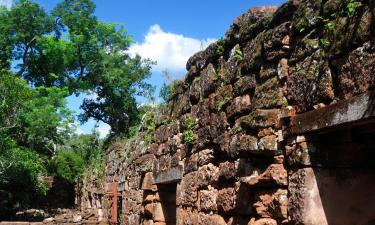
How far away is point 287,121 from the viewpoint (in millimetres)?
3326

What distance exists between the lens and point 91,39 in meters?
27.0

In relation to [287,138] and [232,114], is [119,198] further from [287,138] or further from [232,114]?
[287,138]

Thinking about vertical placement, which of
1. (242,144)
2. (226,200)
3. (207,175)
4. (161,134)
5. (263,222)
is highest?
(161,134)

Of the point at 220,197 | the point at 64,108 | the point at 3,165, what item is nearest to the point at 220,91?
the point at 220,197

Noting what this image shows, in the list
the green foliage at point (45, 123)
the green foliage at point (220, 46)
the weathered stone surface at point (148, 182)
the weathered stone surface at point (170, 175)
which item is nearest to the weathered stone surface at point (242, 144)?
the green foliage at point (220, 46)

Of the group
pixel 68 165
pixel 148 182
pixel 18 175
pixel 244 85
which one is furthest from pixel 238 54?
pixel 68 165

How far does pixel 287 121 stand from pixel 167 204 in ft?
12.7

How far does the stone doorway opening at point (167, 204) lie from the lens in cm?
668

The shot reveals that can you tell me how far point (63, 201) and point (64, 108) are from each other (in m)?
6.88

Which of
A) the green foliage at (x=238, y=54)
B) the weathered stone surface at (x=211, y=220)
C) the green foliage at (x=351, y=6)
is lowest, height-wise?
the weathered stone surface at (x=211, y=220)

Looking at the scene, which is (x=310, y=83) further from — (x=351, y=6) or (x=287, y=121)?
(x=351, y=6)

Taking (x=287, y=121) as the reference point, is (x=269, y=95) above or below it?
above

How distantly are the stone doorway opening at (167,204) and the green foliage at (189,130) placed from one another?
1.46 m

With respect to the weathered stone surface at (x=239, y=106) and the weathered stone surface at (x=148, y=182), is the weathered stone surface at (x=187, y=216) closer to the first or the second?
the weathered stone surface at (x=239, y=106)
